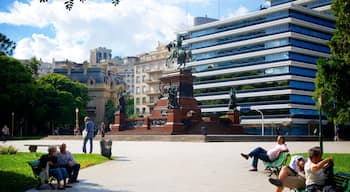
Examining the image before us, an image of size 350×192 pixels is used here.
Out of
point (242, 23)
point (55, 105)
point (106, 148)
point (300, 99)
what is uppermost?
point (242, 23)

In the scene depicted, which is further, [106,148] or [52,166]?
[106,148]

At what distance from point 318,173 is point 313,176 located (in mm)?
113

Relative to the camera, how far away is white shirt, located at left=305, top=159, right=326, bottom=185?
7140mm

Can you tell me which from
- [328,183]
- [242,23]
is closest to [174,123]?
[328,183]

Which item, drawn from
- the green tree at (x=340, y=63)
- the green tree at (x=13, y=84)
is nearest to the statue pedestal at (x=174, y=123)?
the green tree at (x=340, y=63)

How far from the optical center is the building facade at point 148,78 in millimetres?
112062

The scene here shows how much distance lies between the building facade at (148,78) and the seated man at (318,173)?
102314mm

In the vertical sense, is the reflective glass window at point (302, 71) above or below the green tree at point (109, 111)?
above

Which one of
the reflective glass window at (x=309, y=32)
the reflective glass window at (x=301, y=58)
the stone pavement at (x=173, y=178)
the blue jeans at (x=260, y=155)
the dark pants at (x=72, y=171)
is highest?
the reflective glass window at (x=309, y=32)

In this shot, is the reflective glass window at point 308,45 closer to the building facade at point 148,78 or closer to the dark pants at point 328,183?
the building facade at point 148,78

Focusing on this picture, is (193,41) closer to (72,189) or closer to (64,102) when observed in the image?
(64,102)

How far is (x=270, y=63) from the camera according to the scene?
8375 cm

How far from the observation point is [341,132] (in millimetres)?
78750

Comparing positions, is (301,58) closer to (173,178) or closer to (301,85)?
(301,85)
